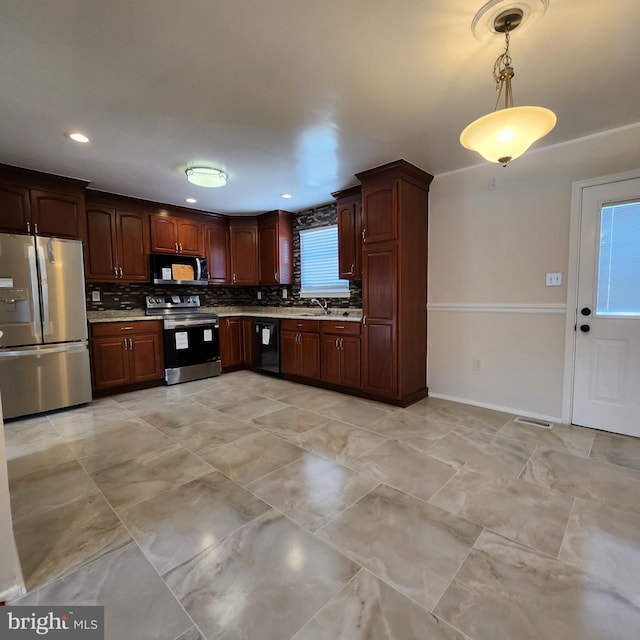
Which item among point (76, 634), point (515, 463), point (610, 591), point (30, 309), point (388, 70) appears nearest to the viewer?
point (76, 634)

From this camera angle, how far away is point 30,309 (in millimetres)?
3266

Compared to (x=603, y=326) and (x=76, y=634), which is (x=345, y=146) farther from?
(x=76, y=634)

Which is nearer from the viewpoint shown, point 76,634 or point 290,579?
point 76,634

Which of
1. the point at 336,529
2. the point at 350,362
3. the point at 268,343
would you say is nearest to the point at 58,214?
the point at 268,343

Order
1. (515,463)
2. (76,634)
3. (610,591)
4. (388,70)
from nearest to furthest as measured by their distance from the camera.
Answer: (76,634), (610,591), (388,70), (515,463)

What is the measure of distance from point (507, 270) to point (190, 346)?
3883 mm

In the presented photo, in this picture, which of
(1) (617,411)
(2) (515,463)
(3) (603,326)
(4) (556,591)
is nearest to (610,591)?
(4) (556,591)

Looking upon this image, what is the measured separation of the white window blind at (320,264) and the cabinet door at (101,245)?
8.02 feet

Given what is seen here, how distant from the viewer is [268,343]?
191 inches

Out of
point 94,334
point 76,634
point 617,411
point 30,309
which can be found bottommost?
point 76,634

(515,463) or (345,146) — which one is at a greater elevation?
(345,146)

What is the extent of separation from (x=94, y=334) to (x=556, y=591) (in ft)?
14.4

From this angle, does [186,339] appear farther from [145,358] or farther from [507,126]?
[507,126]

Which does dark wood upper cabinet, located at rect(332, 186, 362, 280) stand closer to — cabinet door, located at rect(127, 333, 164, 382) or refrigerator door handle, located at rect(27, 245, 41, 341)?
cabinet door, located at rect(127, 333, 164, 382)
